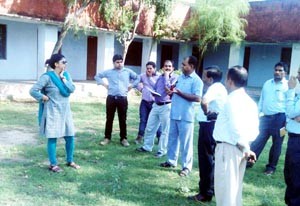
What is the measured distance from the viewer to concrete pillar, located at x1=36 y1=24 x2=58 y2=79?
1339 cm

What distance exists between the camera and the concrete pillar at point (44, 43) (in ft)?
43.9

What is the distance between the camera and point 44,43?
1340 centimetres

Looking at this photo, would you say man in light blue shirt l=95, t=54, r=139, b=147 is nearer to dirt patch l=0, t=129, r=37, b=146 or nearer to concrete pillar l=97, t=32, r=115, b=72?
dirt patch l=0, t=129, r=37, b=146

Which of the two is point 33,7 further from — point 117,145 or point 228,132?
point 228,132

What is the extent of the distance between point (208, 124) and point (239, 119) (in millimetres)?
964

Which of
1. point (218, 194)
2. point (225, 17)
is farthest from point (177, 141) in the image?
point (225, 17)

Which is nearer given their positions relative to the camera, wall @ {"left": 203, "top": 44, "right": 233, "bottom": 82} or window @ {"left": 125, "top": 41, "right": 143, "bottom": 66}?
window @ {"left": 125, "top": 41, "right": 143, "bottom": 66}

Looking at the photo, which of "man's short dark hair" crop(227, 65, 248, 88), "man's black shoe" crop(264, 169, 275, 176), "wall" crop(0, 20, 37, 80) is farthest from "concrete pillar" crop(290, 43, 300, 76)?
"man's short dark hair" crop(227, 65, 248, 88)

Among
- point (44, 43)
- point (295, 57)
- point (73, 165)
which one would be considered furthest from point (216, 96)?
point (295, 57)

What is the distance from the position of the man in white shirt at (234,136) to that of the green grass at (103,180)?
0.98 metres

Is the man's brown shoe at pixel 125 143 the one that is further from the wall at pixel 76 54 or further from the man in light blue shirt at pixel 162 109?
the wall at pixel 76 54

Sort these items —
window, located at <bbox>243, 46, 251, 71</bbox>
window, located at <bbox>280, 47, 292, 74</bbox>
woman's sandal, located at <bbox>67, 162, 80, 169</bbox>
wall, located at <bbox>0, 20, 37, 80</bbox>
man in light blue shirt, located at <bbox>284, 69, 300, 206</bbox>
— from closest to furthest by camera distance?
man in light blue shirt, located at <bbox>284, 69, 300, 206</bbox> < woman's sandal, located at <bbox>67, 162, 80, 169</bbox> < wall, located at <bbox>0, 20, 37, 80</bbox> < window, located at <bbox>280, 47, 292, 74</bbox> < window, located at <bbox>243, 46, 251, 71</bbox>

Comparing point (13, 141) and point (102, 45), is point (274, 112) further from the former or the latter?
point (102, 45)

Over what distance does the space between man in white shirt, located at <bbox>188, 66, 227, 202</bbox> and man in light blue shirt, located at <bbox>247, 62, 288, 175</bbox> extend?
1757 mm
